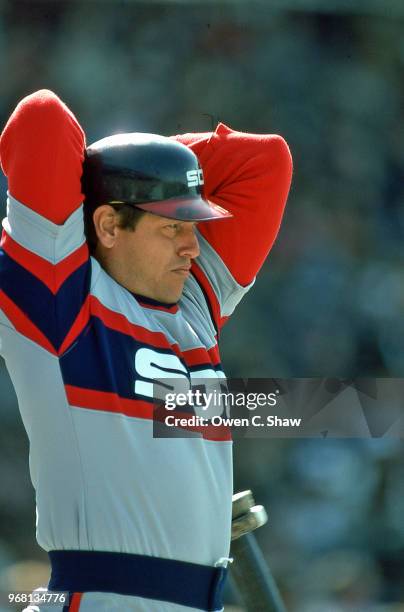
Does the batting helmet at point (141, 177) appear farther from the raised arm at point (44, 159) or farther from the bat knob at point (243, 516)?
the bat knob at point (243, 516)

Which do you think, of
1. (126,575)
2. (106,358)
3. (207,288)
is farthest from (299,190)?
(126,575)

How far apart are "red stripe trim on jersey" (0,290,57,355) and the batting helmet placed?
25cm

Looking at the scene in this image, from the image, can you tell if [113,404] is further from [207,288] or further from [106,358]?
[207,288]

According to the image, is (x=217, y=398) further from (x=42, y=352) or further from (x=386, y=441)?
(x=386, y=441)

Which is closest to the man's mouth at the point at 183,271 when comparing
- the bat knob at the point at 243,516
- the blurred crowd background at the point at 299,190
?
the bat knob at the point at 243,516

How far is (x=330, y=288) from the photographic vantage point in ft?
17.1

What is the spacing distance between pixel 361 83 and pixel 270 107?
0.45 metres

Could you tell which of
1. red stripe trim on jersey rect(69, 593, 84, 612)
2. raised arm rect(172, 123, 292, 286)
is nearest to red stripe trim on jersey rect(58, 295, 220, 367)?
raised arm rect(172, 123, 292, 286)

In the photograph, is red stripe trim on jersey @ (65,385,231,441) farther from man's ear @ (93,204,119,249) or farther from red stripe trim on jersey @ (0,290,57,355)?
man's ear @ (93,204,119,249)

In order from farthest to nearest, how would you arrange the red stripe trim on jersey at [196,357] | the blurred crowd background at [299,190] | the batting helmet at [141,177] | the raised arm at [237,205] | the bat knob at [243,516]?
the blurred crowd background at [299,190] → the raised arm at [237,205] → the bat knob at [243,516] → the red stripe trim on jersey at [196,357] → the batting helmet at [141,177]

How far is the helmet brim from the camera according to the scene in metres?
2.22

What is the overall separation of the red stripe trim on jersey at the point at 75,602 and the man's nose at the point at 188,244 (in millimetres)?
649

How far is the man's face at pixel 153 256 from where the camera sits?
7.41 feet

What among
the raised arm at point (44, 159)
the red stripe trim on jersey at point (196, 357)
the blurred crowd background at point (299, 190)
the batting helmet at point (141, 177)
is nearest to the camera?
the raised arm at point (44, 159)
